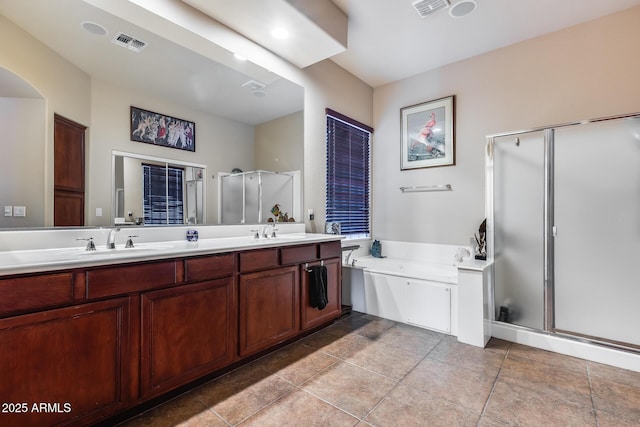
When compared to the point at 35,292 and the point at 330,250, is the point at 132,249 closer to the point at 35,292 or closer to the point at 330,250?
the point at 35,292

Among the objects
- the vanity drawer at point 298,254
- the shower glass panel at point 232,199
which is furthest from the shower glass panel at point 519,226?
the shower glass panel at point 232,199

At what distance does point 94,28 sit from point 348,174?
2786 mm

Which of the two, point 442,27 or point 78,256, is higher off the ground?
point 442,27

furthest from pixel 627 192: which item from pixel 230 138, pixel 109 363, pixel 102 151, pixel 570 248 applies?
pixel 102 151

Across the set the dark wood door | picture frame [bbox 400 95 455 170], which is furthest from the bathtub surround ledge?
the dark wood door

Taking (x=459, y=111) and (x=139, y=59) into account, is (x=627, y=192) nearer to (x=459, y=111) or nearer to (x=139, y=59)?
(x=459, y=111)

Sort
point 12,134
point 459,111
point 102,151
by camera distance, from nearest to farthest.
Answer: point 12,134 → point 102,151 → point 459,111

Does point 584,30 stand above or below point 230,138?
above

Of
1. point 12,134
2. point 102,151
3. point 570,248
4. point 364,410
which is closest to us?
point 12,134

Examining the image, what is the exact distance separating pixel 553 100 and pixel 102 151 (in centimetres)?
393

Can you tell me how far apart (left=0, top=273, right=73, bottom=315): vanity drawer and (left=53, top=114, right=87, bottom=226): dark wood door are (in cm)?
59

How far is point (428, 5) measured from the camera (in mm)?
2557

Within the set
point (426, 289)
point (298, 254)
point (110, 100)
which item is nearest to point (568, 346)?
point (426, 289)

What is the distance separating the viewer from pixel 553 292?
2.68m
